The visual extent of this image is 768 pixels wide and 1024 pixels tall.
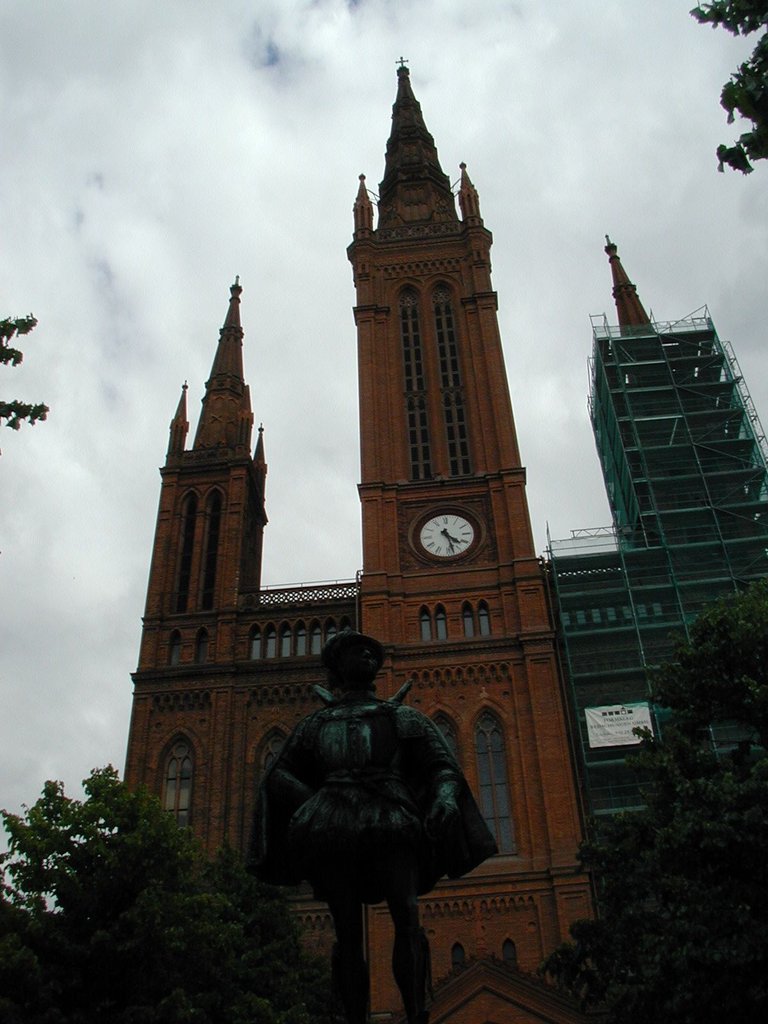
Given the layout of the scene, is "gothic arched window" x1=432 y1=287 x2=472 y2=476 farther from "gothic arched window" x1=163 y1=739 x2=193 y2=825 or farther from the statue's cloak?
the statue's cloak

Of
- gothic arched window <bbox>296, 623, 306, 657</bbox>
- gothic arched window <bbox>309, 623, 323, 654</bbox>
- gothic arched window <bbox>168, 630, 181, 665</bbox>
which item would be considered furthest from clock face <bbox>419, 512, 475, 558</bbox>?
gothic arched window <bbox>168, 630, 181, 665</bbox>

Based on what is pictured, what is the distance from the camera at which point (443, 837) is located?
6.22 meters

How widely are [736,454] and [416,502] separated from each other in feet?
42.0

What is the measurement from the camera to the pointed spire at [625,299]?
5062cm

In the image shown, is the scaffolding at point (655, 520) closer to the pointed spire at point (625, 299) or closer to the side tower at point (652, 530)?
the side tower at point (652, 530)

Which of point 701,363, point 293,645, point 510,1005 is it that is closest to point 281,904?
point 510,1005

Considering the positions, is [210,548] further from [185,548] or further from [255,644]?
[255,644]

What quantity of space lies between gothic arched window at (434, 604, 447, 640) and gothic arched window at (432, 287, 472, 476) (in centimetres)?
628

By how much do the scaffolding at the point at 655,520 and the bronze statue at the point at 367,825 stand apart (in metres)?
25.2

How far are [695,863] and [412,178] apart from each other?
4418 centimetres

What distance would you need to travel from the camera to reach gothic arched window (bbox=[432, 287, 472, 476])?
129 feet

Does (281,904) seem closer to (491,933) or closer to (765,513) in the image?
(491,933)

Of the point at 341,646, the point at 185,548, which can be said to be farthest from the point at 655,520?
the point at 341,646

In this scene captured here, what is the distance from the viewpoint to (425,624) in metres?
34.7
